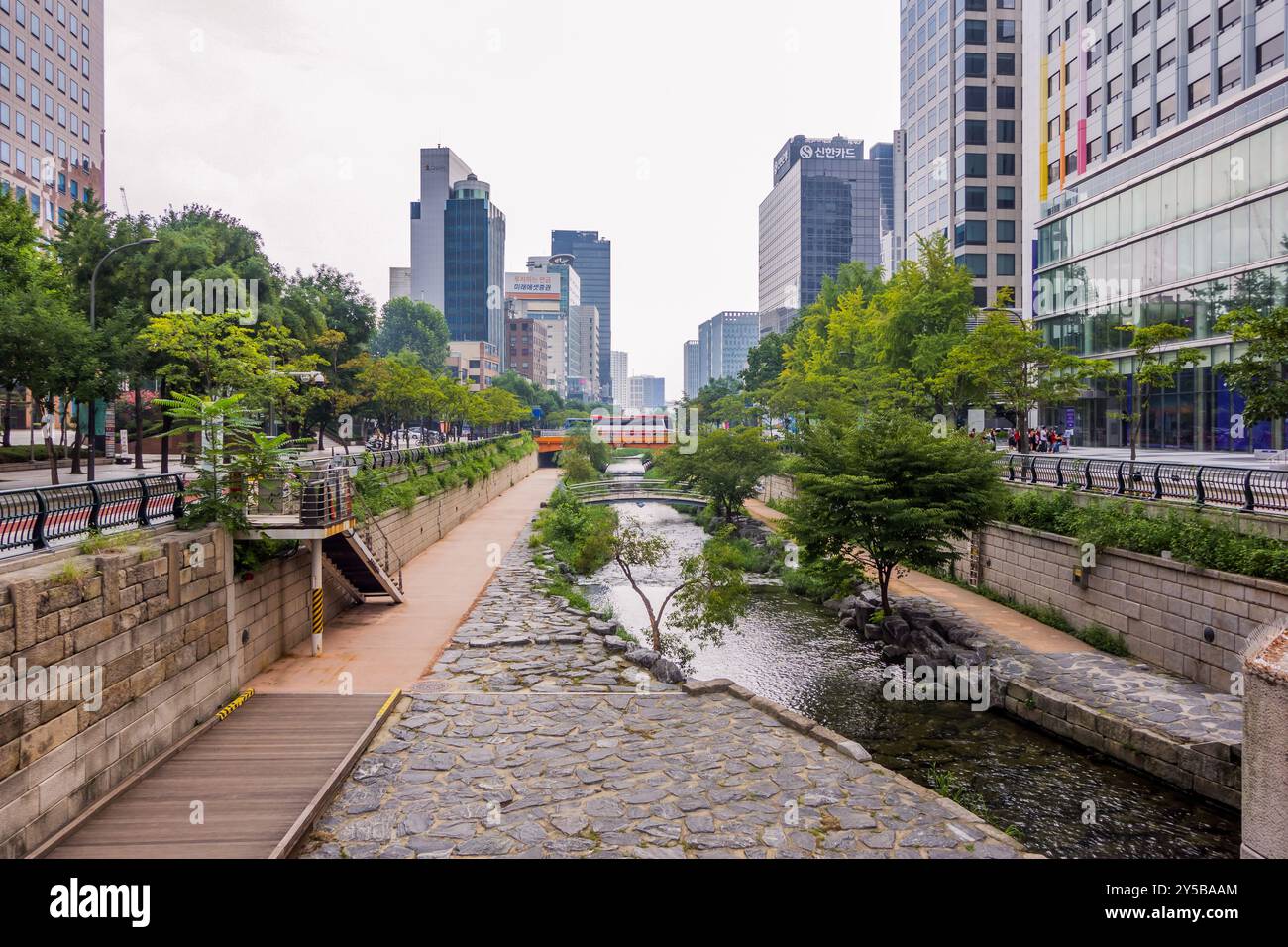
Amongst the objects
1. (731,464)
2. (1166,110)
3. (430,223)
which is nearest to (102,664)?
(731,464)

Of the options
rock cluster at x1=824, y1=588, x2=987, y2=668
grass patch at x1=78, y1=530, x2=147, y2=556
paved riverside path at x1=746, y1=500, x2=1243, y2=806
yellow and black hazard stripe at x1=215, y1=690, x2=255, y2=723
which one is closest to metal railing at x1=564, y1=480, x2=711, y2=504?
rock cluster at x1=824, y1=588, x2=987, y2=668

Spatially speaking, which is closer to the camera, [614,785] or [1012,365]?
[614,785]

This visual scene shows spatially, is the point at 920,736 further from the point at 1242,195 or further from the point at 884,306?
the point at 1242,195

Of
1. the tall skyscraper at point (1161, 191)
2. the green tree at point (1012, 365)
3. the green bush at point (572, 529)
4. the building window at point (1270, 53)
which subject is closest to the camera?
the green bush at point (572, 529)

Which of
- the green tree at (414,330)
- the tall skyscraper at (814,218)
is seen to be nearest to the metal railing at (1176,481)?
the green tree at (414,330)

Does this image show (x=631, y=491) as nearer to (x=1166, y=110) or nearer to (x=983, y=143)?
(x=1166, y=110)

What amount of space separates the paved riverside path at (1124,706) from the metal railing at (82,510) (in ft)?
56.2

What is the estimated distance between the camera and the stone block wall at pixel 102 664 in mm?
8281

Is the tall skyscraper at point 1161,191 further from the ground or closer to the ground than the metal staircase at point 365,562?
further from the ground

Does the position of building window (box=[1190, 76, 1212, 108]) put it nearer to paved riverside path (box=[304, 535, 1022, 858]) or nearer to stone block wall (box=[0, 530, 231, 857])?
paved riverside path (box=[304, 535, 1022, 858])

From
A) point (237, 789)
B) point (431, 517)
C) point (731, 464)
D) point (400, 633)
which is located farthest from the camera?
point (731, 464)

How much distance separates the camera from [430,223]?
18150 cm

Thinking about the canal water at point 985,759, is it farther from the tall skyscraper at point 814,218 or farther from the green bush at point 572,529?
the tall skyscraper at point 814,218

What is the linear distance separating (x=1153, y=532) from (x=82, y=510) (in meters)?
21.2
